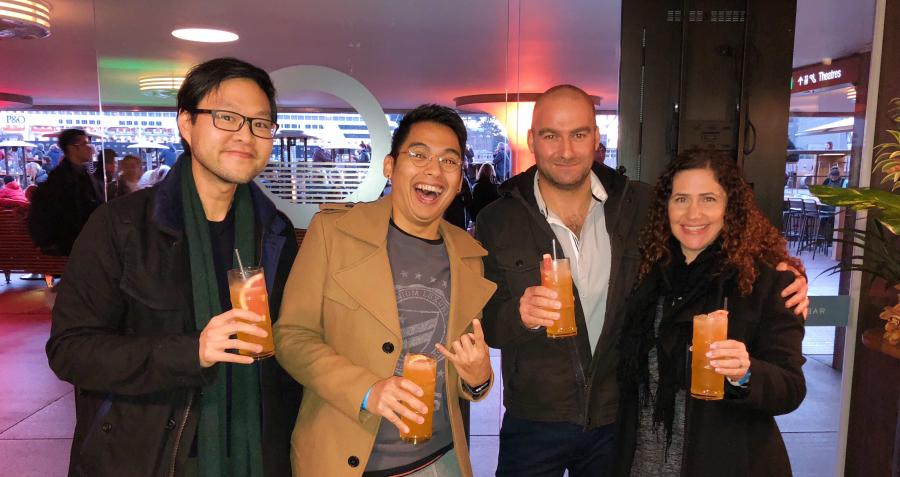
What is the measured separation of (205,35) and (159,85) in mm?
456

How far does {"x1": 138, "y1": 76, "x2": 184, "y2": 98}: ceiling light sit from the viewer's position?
3643 mm

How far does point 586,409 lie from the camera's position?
2100mm

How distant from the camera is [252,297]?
1503 millimetres

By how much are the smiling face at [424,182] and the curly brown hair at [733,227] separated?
725mm

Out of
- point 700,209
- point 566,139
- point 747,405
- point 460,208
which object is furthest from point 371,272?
point 460,208

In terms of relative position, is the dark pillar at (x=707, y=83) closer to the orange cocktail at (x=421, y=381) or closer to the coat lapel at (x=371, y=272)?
the coat lapel at (x=371, y=272)

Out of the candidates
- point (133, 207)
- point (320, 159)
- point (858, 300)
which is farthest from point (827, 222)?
point (133, 207)

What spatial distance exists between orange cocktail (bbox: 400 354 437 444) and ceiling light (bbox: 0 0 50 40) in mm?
4571

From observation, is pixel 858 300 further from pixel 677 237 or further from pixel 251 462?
pixel 251 462

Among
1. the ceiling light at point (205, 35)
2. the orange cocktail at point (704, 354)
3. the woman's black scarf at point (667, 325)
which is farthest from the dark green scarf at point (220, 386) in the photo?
the ceiling light at point (205, 35)

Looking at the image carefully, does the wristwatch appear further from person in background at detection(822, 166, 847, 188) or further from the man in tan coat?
person in background at detection(822, 166, 847, 188)

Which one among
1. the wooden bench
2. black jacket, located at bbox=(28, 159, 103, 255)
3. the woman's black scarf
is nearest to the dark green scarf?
the woman's black scarf

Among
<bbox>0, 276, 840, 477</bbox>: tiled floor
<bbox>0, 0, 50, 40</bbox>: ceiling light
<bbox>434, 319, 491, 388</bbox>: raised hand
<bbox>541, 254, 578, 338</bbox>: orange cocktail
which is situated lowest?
<bbox>0, 276, 840, 477</bbox>: tiled floor

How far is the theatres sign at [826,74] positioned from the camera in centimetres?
335
